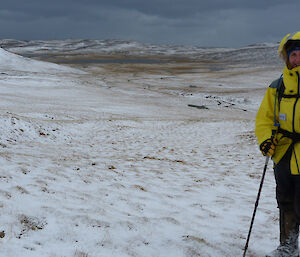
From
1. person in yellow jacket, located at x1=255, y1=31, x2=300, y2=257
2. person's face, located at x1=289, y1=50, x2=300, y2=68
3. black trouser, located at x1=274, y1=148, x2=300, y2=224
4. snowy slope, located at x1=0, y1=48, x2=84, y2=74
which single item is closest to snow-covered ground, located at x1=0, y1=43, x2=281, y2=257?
person in yellow jacket, located at x1=255, y1=31, x2=300, y2=257

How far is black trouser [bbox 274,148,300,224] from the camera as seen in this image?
3.96 m

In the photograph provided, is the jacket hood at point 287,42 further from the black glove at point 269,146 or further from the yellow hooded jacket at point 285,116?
the black glove at point 269,146

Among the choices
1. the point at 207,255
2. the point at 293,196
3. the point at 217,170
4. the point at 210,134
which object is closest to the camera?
the point at 293,196

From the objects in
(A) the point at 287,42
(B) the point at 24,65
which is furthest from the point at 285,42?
(B) the point at 24,65

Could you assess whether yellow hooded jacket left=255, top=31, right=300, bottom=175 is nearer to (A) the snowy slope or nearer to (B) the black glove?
(B) the black glove

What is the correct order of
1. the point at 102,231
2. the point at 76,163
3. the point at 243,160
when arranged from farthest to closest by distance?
the point at 243,160, the point at 76,163, the point at 102,231

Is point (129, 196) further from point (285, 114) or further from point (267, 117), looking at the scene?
point (285, 114)

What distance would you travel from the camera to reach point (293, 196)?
4105 mm

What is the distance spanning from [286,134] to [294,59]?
3.14ft

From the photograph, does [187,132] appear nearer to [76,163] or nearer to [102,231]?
[76,163]

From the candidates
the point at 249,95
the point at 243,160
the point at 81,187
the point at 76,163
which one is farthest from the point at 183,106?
the point at 81,187

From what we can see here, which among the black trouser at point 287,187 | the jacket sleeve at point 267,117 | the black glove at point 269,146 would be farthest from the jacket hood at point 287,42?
the black trouser at point 287,187

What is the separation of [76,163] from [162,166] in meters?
2.97

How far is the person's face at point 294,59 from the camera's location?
3729 millimetres
